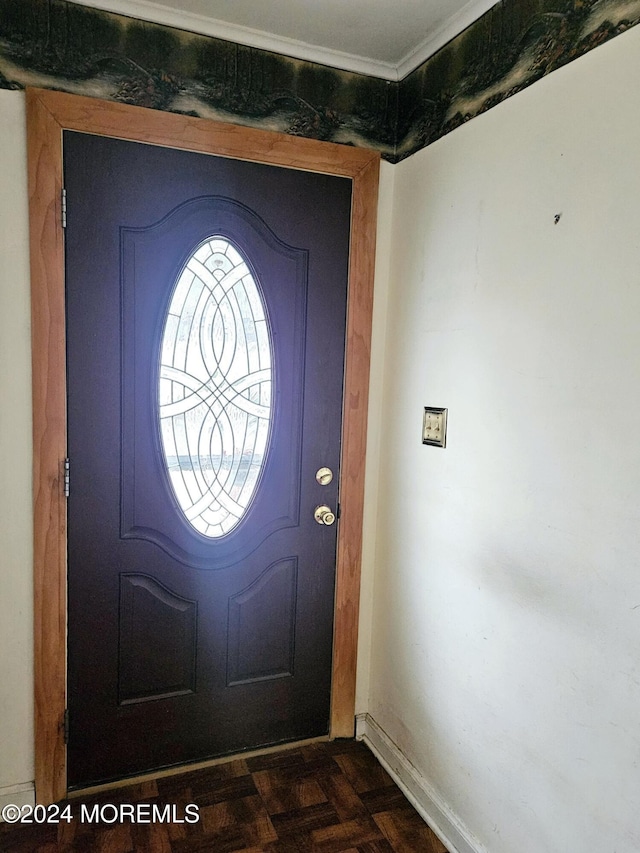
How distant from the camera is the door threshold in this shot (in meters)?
1.87

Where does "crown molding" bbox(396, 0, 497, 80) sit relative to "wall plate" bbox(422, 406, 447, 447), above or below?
above

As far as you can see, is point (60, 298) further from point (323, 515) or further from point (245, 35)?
point (323, 515)

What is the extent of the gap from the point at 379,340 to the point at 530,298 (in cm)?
73

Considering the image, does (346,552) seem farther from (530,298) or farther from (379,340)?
(530,298)

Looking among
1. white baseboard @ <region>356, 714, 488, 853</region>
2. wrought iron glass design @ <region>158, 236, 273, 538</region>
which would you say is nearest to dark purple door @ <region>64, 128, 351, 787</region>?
wrought iron glass design @ <region>158, 236, 273, 538</region>

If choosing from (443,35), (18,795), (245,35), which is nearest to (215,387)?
(245,35)

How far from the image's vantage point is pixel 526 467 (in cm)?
145

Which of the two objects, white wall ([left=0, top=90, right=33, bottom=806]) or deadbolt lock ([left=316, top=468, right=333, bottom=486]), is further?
deadbolt lock ([left=316, top=468, right=333, bottom=486])

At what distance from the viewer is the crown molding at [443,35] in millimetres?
1616

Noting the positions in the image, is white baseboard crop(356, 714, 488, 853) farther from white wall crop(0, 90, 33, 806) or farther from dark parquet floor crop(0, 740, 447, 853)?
white wall crop(0, 90, 33, 806)

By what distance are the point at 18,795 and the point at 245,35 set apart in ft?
8.12

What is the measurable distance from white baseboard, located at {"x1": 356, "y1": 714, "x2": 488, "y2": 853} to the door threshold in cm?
17

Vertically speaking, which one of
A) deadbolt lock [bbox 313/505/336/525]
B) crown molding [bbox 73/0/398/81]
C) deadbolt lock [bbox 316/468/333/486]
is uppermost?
crown molding [bbox 73/0/398/81]

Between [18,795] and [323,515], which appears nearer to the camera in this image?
[18,795]
